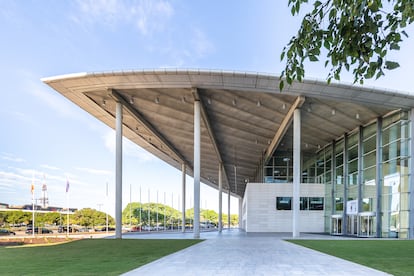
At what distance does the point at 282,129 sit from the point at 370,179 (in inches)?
285

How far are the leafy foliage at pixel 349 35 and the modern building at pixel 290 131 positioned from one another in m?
16.6

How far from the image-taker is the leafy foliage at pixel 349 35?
14.1 feet

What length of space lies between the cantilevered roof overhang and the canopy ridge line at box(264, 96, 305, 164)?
8 cm

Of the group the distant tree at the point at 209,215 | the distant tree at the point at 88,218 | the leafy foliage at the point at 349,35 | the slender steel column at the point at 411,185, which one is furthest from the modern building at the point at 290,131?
the distant tree at the point at 209,215

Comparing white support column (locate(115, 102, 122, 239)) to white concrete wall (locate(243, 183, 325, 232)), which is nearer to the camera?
white support column (locate(115, 102, 122, 239))

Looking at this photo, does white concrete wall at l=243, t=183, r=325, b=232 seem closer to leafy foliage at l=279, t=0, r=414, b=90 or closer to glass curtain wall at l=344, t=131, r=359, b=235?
glass curtain wall at l=344, t=131, r=359, b=235

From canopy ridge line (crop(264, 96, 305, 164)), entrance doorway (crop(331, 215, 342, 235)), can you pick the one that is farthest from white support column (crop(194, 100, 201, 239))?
entrance doorway (crop(331, 215, 342, 235))

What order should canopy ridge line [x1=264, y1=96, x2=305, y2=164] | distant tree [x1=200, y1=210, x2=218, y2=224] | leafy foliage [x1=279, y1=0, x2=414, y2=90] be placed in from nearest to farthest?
leafy foliage [x1=279, y1=0, x2=414, y2=90] → canopy ridge line [x1=264, y1=96, x2=305, y2=164] → distant tree [x1=200, y1=210, x2=218, y2=224]

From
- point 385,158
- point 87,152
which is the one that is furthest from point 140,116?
point 87,152

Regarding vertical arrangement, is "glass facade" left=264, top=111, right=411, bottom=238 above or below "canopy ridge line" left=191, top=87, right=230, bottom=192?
below

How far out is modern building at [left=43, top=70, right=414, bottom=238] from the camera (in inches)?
882

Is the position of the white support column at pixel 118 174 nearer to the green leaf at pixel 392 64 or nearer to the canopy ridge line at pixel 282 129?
the canopy ridge line at pixel 282 129

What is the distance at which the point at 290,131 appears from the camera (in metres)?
30.8

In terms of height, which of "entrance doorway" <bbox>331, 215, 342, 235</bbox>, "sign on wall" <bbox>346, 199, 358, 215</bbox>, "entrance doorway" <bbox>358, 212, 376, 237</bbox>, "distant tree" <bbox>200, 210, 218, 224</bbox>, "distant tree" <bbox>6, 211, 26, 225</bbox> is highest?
"sign on wall" <bbox>346, 199, 358, 215</bbox>
